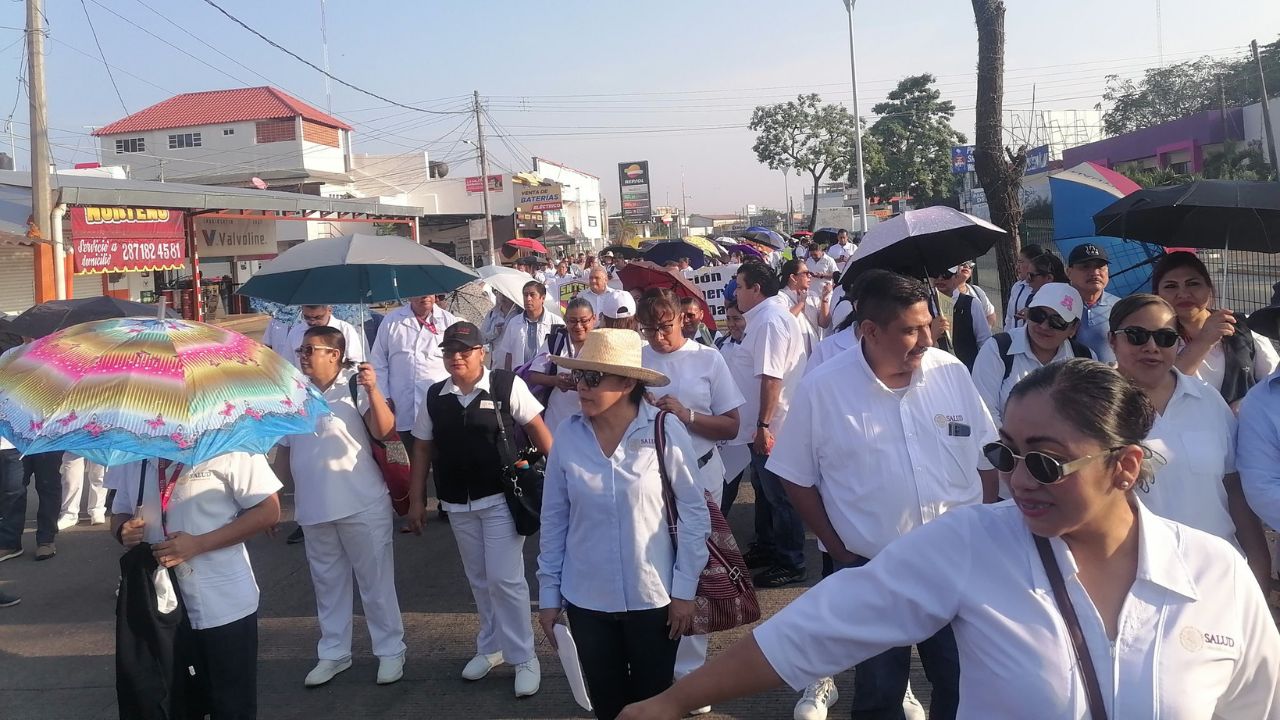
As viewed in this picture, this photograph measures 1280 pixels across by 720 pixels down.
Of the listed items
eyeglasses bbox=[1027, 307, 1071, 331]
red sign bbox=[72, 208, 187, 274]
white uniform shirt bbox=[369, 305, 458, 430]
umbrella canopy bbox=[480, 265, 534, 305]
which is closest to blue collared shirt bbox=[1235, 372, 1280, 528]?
eyeglasses bbox=[1027, 307, 1071, 331]

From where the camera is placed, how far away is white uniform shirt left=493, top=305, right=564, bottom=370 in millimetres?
7969

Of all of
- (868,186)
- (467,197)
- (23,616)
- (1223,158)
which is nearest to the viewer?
(23,616)

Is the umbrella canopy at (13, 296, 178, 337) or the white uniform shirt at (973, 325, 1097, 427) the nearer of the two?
the white uniform shirt at (973, 325, 1097, 427)

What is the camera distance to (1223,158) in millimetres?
31609

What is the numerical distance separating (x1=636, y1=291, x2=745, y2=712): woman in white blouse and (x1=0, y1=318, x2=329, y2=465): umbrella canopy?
1.91 m

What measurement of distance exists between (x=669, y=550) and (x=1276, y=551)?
3.30 meters

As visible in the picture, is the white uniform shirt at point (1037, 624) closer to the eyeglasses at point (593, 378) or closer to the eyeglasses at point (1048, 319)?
the eyeglasses at point (593, 378)

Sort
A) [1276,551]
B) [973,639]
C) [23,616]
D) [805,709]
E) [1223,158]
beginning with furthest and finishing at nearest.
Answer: [1223,158] → [23,616] → [1276,551] → [805,709] → [973,639]

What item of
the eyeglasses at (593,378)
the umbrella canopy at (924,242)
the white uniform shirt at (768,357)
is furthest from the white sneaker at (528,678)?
the umbrella canopy at (924,242)

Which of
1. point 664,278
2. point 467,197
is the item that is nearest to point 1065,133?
point 467,197

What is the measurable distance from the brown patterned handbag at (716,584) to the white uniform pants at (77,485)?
653 cm

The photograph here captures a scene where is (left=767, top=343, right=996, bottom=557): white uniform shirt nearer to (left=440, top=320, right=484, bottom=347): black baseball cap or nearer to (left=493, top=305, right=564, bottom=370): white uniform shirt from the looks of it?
(left=440, top=320, right=484, bottom=347): black baseball cap

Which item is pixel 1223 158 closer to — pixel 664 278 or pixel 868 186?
pixel 868 186

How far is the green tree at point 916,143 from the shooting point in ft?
155
